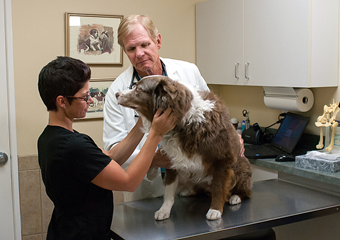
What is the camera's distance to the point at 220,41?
324 centimetres

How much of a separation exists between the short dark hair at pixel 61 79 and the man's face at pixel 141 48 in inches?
20.2

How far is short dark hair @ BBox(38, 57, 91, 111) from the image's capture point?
1277 millimetres

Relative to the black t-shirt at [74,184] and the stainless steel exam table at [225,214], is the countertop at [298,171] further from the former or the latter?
the black t-shirt at [74,184]

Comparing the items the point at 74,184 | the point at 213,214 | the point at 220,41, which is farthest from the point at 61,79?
the point at 220,41

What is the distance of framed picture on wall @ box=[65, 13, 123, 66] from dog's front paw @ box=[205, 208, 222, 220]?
209 cm

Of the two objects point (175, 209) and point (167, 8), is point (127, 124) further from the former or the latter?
point (167, 8)

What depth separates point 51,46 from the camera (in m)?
3.01

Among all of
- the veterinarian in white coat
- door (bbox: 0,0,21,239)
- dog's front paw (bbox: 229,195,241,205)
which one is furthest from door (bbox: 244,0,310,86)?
door (bbox: 0,0,21,239)

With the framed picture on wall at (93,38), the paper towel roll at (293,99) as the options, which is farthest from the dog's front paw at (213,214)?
the framed picture on wall at (93,38)

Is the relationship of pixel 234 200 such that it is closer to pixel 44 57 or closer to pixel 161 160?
pixel 161 160

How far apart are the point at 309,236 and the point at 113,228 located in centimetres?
165

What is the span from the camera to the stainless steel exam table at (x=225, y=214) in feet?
4.58

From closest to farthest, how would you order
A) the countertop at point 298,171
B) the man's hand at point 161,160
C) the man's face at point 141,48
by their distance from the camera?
1. the man's hand at point 161,160
2. the man's face at point 141,48
3. the countertop at point 298,171

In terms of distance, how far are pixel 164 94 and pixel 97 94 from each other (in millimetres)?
1965
